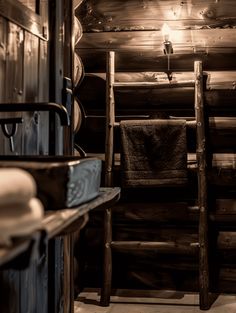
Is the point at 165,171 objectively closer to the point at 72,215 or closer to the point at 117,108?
the point at 117,108

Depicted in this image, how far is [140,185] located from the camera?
304 centimetres

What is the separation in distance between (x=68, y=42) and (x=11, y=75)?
560 mm

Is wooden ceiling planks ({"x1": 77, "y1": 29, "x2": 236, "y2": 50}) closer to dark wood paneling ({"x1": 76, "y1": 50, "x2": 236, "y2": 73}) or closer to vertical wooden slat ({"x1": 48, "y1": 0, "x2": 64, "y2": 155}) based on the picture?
dark wood paneling ({"x1": 76, "y1": 50, "x2": 236, "y2": 73})

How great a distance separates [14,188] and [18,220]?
1.8 inches

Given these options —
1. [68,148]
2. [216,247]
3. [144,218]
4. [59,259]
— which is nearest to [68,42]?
[68,148]

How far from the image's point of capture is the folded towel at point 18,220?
0.61 m

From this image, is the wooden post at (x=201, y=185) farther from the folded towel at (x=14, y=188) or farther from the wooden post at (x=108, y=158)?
the folded towel at (x=14, y=188)

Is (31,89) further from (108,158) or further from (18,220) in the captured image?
(108,158)

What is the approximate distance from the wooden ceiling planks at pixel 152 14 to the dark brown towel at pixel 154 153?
2.27 ft

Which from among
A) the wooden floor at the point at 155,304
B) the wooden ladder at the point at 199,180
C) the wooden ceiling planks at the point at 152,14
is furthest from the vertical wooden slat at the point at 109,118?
the wooden floor at the point at 155,304

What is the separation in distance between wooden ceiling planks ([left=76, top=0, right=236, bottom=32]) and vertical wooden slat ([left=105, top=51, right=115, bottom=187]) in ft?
0.96

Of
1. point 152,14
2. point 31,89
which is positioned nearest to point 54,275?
point 31,89

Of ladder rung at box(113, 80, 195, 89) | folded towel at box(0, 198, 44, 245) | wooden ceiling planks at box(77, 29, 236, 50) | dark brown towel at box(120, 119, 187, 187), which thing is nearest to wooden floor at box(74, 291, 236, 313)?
dark brown towel at box(120, 119, 187, 187)

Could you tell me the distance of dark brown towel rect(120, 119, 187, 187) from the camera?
3023mm
